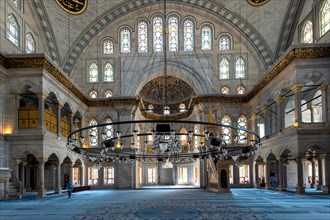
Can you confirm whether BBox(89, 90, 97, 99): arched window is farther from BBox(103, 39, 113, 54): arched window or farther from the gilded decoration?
the gilded decoration

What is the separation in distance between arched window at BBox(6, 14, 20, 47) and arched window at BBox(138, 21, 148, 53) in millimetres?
10291

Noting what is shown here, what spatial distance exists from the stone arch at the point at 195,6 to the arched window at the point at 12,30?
6.81m

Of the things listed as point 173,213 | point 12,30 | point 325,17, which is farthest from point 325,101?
point 12,30

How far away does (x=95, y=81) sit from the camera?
1277 inches

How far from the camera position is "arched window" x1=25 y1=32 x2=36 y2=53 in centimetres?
2562

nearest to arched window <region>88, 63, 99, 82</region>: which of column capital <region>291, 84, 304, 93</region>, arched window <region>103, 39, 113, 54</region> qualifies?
arched window <region>103, 39, 113, 54</region>

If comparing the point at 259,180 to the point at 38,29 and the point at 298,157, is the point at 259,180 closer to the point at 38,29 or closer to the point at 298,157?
the point at 298,157

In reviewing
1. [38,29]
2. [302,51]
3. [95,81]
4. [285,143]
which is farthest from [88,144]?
[302,51]

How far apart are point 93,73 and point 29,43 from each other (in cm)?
699

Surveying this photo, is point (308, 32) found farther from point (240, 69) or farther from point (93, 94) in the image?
point (93, 94)

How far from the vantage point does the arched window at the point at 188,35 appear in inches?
1267

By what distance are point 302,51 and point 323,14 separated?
401 centimetres

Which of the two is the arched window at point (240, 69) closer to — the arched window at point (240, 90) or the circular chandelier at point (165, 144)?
the arched window at point (240, 90)

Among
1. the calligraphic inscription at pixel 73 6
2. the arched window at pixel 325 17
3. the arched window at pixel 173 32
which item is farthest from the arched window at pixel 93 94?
the arched window at pixel 325 17
